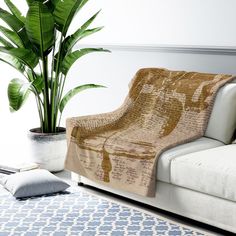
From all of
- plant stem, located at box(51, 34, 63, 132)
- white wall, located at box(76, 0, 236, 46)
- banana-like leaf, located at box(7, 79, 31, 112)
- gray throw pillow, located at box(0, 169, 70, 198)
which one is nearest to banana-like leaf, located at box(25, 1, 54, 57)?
plant stem, located at box(51, 34, 63, 132)

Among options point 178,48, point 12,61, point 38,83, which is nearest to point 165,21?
point 178,48

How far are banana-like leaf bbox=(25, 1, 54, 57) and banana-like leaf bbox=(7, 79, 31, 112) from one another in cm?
31

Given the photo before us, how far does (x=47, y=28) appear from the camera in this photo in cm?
356

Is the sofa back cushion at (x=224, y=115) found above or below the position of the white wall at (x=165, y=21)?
below

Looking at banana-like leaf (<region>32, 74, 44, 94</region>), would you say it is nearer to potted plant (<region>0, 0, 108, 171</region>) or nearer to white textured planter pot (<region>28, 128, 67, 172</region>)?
potted plant (<region>0, 0, 108, 171</region>)

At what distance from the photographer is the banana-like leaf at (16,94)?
3494 mm

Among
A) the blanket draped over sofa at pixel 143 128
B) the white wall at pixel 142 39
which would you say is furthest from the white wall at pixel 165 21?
the blanket draped over sofa at pixel 143 128

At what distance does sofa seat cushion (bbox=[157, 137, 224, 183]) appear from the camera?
2814mm

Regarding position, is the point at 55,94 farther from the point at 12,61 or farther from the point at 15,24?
the point at 15,24

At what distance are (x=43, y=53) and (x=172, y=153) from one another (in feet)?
4.43

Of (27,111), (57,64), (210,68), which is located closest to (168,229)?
(210,68)

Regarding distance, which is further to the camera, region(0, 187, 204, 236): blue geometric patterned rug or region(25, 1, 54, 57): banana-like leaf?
region(25, 1, 54, 57): banana-like leaf

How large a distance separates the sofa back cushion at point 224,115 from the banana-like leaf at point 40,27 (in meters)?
1.26

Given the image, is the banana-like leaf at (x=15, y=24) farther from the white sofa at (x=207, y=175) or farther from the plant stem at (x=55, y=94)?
the white sofa at (x=207, y=175)
